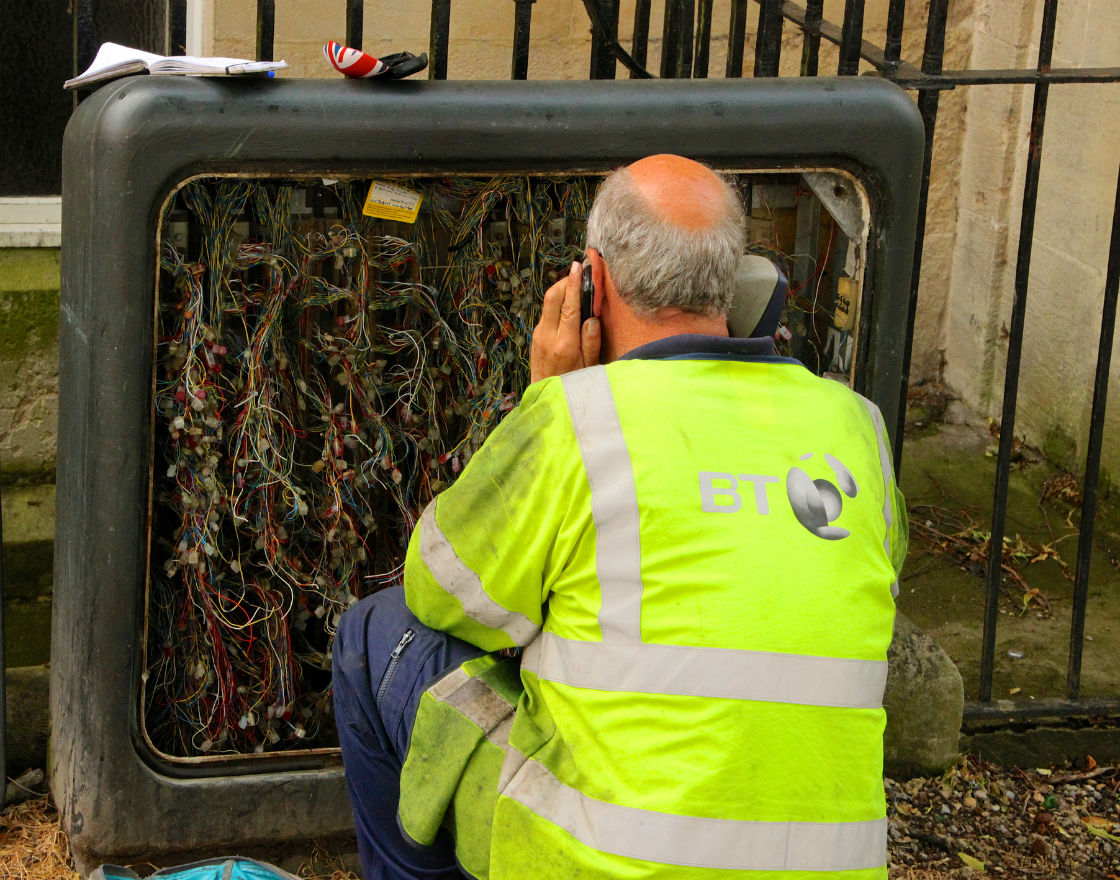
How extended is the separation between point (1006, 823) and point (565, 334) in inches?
75.3

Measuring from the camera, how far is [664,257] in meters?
2.29

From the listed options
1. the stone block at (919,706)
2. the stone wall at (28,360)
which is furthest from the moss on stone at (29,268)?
the stone block at (919,706)

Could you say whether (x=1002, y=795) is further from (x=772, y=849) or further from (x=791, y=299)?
(x=772, y=849)

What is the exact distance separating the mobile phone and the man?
0.04 feet

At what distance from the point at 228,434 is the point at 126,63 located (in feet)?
2.54

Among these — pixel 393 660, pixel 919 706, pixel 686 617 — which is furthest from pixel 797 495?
pixel 919 706

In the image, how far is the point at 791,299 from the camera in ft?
10.7

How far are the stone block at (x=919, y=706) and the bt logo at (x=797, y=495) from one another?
1446mm

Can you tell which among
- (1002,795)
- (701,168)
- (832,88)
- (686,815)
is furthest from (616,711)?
(1002,795)

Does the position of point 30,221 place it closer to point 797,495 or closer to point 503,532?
point 503,532

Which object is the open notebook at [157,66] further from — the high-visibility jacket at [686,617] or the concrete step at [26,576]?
the concrete step at [26,576]

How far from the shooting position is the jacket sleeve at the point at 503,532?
2.12m

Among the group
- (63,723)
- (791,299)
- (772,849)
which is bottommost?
(63,723)

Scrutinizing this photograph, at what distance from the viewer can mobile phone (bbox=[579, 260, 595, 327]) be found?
7.92 ft
